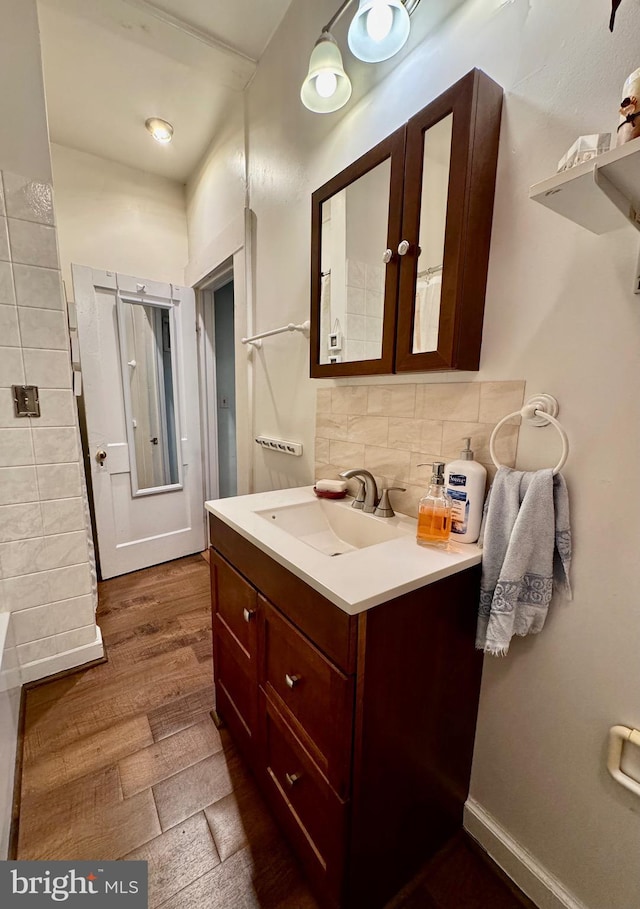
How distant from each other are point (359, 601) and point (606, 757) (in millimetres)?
683

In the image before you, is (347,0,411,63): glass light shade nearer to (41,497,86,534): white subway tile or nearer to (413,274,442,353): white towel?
(413,274,442,353): white towel

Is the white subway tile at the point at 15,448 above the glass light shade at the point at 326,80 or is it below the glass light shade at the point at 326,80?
below

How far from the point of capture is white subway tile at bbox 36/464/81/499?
1.56m

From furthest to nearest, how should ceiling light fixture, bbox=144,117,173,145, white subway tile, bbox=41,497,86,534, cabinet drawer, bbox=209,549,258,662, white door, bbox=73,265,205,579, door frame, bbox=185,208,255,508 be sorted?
white door, bbox=73,265,205,579 < ceiling light fixture, bbox=144,117,173,145 < door frame, bbox=185,208,255,508 < white subway tile, bbox=41,497,86,534 < cabinet drawer, bbox=209,549,258,662

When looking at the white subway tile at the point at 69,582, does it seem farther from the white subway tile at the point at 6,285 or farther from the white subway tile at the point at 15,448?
the white subway tile at the point at 6,285

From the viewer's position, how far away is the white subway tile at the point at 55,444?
5.02 feet

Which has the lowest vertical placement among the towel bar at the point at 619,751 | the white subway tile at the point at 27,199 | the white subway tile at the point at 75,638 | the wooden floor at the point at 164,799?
the wooden floor at the point at 164,799

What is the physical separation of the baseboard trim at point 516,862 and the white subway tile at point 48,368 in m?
2.11

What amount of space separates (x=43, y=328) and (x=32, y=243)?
1.05ft

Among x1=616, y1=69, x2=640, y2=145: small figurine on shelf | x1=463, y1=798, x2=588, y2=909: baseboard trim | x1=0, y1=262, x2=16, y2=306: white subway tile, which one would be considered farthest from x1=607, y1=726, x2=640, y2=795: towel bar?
x1=0, y1=262, x2=16, y2=306: white subway tile

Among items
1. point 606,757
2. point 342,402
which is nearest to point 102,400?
point 342,402

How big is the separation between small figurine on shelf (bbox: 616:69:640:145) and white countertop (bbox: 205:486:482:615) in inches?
31.6

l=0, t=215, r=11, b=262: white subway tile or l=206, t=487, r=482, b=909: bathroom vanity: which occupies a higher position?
l=0, t=215, r=11, b=262: white subway tile

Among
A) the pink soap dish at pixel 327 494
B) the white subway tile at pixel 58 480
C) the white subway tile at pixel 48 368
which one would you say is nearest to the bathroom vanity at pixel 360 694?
the pink soap dish at pixel 327 494
